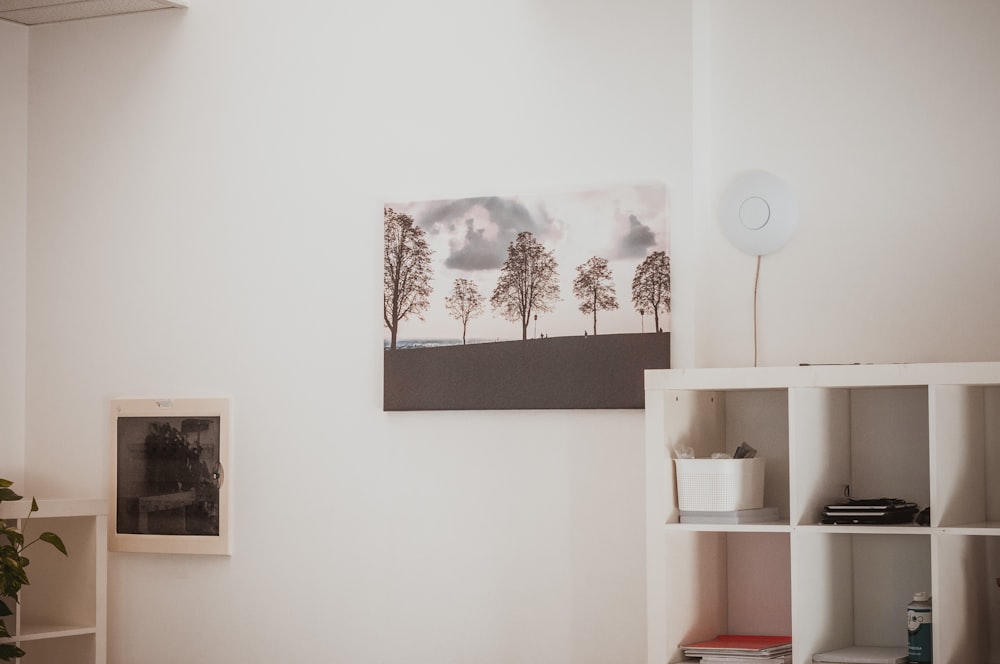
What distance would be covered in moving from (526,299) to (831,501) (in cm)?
100

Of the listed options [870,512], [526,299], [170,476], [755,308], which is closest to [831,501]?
[870,512]

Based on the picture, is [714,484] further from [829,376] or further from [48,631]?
[48,631]

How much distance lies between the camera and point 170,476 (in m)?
3.90

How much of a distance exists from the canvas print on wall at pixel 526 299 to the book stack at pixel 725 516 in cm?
42

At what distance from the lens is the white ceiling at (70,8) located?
3.92 m

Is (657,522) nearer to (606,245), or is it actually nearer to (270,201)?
(606,245)

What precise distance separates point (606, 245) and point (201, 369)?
140 cm

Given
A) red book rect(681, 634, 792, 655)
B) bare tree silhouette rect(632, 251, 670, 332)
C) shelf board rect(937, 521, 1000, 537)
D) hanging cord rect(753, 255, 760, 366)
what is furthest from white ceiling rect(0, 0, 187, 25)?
shelf board rect(937, 521, 1000, 537)

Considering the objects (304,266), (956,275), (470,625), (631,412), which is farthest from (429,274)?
(956,275)

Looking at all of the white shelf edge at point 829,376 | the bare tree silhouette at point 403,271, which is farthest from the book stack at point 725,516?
the bare tree silhouette at point 403,271

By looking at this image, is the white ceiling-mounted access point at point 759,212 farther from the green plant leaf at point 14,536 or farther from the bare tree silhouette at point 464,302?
the green plant leaf at point 14,536

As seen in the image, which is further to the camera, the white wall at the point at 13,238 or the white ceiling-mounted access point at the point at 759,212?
the white wall at the point at 13,238

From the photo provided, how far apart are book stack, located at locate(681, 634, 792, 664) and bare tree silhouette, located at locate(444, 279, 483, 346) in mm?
1083

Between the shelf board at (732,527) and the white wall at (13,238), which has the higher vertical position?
the white wall at (13,238)
